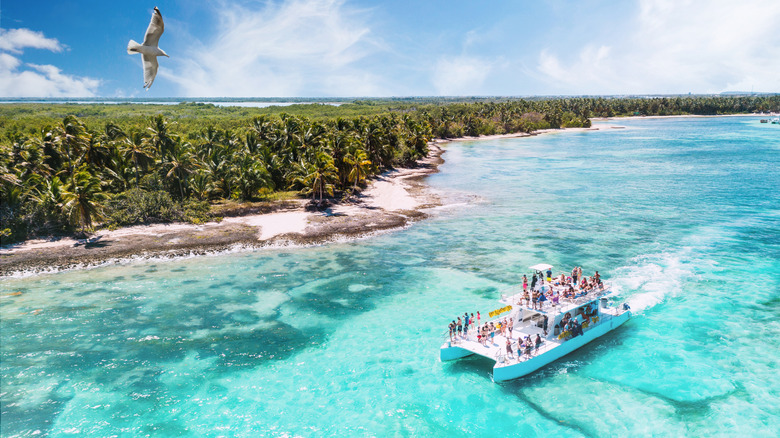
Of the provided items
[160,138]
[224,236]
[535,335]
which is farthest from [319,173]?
[535,335]

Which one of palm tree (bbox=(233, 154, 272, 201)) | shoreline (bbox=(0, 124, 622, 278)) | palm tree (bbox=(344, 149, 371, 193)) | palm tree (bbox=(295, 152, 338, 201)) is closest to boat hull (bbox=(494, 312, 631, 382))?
shoreline (bbox=(0, 124, 622, 278))

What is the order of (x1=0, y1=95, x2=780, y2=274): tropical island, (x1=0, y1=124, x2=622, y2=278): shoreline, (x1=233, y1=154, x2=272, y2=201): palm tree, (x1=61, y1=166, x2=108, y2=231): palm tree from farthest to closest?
(x1=233, y1=154, x2=272, y2=201): palm tree → (x1=0, y1=95, x2=780, y2=274): tropical island → (x1=61, y1=166, x2=108, y2=231): palm tree → (x1=0, y1=124, x2=622, y2=278): shoreline

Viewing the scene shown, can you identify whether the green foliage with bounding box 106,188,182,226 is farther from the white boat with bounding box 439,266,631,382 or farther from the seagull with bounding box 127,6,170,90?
the seagull with bounding box 127,6,170,90

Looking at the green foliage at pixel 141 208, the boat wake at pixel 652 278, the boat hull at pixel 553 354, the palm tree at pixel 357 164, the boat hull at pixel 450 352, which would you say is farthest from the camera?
the palm tree at pixel 357 164

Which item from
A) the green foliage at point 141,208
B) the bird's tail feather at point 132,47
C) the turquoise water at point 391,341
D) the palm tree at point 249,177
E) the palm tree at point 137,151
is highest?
the bird's tail feather at point 132,47

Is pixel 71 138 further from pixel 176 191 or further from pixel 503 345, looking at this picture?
pixel 503 345

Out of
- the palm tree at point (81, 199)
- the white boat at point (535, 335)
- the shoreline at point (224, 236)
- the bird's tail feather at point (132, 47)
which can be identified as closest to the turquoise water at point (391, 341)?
the white boat at point (535, 335)

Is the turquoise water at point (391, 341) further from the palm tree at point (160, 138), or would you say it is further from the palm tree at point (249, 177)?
the palm tree at point (249, 177)
